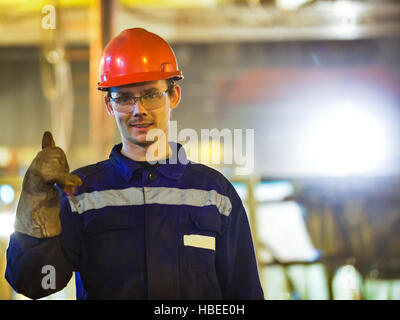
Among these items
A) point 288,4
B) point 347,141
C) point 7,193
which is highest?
point 288,4

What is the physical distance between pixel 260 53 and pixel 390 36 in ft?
5.53

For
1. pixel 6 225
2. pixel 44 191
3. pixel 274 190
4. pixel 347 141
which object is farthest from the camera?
pixel 347 141

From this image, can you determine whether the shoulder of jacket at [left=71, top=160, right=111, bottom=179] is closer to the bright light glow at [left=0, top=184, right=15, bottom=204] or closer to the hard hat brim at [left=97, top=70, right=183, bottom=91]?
the hard hat brim at [left=97, top=70, right=183, bottom=91]

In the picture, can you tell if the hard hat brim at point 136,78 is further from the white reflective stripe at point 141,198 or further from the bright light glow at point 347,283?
the bright light glow at point 347,283

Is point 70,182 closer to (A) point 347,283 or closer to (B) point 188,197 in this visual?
(B) point 188,197

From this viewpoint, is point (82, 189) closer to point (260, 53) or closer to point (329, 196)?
point (329, 196)

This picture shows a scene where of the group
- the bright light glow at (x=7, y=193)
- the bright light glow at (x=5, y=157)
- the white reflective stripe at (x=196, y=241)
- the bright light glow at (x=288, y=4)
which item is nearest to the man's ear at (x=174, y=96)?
the white reflective stripe at (x=196, y=241)

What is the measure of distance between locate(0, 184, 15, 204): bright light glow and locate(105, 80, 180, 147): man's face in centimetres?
320

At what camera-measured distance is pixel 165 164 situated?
75.3 inches

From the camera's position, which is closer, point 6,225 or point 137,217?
point 137,217

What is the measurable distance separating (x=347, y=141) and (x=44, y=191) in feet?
20.7

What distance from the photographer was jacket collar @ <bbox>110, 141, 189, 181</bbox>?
1878mm

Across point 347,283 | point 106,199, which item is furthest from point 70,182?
point 347,283
